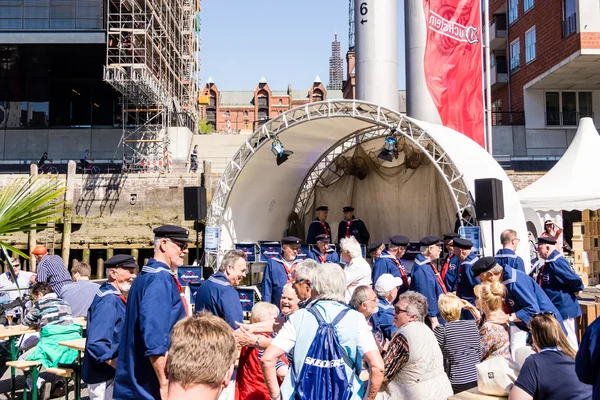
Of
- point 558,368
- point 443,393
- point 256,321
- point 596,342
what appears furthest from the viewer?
point 256,321

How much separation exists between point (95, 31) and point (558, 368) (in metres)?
30.1

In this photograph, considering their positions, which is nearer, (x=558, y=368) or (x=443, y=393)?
(x=558, y=368)

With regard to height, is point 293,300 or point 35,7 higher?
point 35,7

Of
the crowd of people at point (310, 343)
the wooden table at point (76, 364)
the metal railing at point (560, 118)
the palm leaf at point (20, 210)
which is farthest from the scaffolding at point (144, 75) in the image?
the crowd of people at point (310, 343)

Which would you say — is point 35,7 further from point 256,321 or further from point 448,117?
point 256,321

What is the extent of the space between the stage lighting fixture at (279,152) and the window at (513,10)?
21781 millimetres

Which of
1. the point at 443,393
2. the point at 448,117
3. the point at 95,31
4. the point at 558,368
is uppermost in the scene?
the point at 95,31

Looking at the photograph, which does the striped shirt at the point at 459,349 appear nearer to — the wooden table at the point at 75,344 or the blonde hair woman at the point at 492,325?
the blonde hair woman at the point at 492,325

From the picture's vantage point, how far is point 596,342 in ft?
10.3

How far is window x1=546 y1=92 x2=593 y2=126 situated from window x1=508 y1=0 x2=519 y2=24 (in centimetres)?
463

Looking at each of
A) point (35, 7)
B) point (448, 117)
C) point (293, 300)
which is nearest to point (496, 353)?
point (293, 300)

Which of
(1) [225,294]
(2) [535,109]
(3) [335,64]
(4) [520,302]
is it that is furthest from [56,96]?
(3) [335,64]

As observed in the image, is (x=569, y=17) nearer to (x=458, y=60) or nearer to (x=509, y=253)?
(x=458, y=60)

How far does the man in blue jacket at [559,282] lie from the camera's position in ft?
23.6
